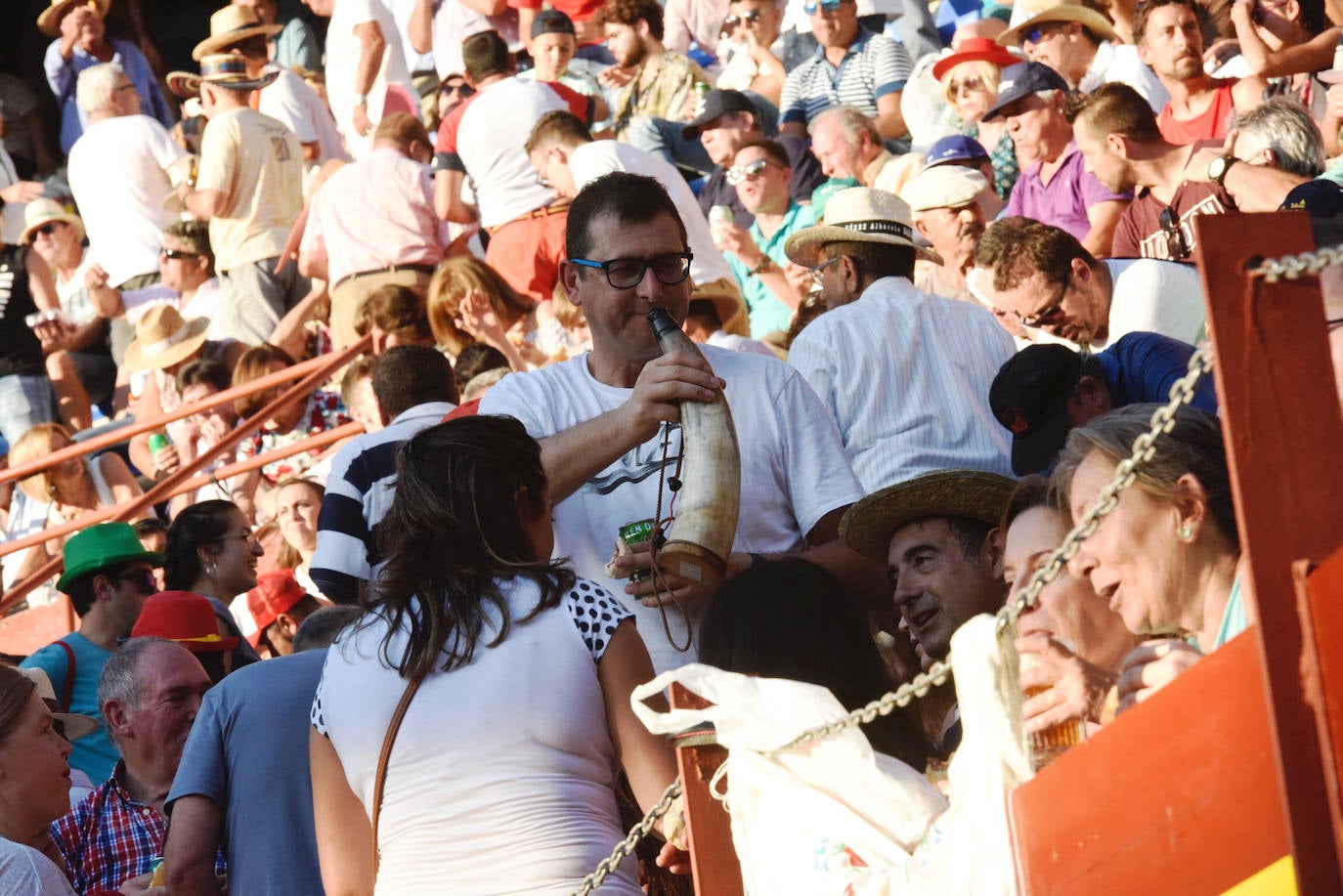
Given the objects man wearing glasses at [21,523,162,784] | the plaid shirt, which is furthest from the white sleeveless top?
man wearing glasses at [21,523,162,784]

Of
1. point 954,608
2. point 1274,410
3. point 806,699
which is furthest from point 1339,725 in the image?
point 954,608

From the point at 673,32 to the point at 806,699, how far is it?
1097 centimetres

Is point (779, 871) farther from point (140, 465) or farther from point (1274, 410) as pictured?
point (140, 465)

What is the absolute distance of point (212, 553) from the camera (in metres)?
6.82

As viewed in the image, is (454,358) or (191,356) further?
(191,356)

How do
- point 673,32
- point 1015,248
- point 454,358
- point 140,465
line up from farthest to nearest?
point 673,32, point 140,465, point 454,358, point 1015,248

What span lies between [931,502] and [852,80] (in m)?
7.00

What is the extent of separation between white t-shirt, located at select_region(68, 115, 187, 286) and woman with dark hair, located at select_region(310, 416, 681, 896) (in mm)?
10245

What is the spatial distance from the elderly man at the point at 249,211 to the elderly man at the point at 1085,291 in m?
6.77

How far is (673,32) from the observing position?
13.0 m

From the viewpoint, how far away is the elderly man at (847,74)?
10.7 meters

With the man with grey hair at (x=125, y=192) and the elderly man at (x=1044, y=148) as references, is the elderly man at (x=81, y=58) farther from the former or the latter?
the elderly man at (x=1044, y=148)

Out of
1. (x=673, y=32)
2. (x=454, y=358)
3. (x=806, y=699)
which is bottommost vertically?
(x=806, y=699)

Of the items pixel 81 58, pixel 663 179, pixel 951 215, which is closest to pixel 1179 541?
pixel 951 215
